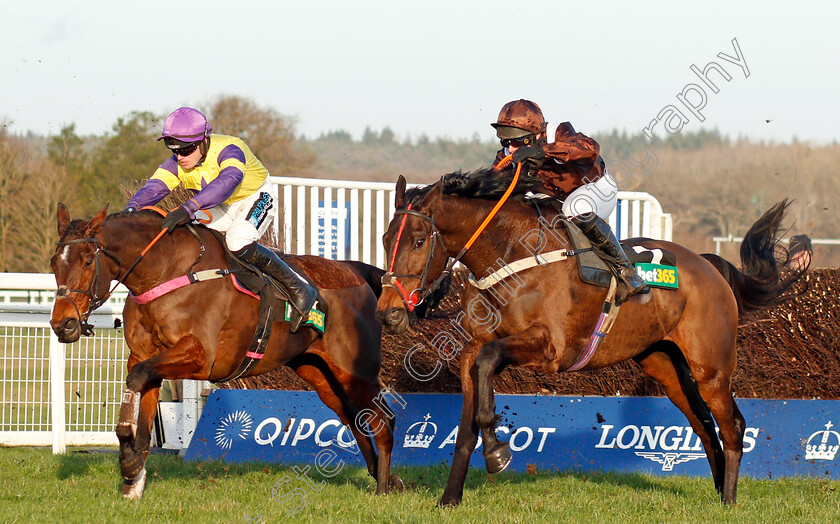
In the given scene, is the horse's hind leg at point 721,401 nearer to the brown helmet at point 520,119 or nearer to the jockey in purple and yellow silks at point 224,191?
the brown helmet at point 520,119

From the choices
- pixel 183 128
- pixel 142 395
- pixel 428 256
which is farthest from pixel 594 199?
pixel 142 395

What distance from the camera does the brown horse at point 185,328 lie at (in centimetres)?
485

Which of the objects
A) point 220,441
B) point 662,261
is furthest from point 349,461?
point 662,261

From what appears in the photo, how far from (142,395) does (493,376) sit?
190 centimetres

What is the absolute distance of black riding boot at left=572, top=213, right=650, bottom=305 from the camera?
17.0ft

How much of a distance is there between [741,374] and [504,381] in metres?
1.84

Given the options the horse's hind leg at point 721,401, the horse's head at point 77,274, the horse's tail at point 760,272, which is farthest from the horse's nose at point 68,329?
the horse's tail at point 760,272

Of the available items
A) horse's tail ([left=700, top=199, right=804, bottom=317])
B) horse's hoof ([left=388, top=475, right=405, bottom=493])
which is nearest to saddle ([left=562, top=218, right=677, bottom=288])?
horse's tail ([left=700, top=199, right=804, bottom=317])

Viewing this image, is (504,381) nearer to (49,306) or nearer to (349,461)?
(349,461)

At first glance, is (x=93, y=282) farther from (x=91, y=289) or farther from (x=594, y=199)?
(x=594, y=199)

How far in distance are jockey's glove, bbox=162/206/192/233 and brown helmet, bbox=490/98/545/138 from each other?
1.82m

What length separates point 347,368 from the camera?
19.6 feet

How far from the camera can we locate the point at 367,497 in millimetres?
5434

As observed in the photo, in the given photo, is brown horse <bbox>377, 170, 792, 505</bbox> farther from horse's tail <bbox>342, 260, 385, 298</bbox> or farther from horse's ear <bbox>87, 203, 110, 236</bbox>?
horse's ear <bbox>87, 203, 110, 236</bbox>
